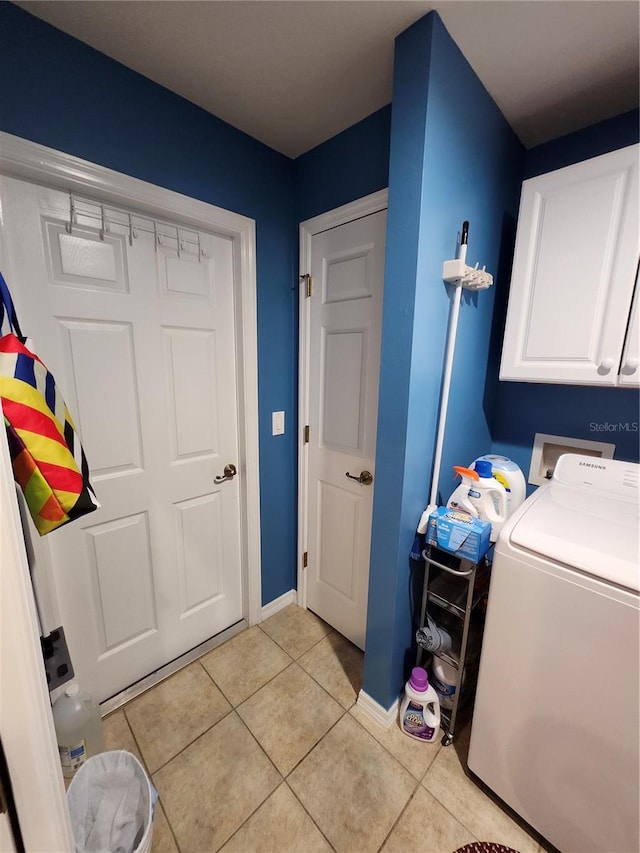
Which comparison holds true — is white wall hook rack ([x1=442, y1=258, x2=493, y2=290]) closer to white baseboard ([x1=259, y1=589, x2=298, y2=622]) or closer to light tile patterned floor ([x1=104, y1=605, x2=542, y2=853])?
light tile patterned floor ([x1=104, y1=605, x2=542, y2=853])

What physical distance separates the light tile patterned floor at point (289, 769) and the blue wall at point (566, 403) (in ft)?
4.13

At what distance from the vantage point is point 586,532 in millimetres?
944

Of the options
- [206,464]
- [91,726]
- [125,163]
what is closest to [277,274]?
[125,163]

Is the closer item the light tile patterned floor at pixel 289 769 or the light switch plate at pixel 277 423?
the light tile patterned floor at pixel 289 769

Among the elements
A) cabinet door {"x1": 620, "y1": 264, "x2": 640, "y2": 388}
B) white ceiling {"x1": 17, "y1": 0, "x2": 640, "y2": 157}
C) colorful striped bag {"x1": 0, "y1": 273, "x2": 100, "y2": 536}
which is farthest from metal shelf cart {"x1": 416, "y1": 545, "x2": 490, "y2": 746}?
white ceiling {"x1": 17, "y1": 0, "x2": 640, "y2": 157}

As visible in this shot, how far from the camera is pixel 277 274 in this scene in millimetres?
1615

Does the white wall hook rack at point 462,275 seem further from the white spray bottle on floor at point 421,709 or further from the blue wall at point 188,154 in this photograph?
the white spray bottle on floor at point 421,709

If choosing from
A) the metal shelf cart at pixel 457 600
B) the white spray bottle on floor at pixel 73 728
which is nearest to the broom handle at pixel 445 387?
the metal shelf cart at pixel 457 600

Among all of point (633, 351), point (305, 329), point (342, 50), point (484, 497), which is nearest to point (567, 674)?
point (484, 497)

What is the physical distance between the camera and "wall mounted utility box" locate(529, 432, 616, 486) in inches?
54.4

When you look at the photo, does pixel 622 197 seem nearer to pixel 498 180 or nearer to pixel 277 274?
pixel 498 180

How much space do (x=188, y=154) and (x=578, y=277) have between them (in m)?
1.48

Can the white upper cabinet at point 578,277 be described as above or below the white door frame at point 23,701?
above

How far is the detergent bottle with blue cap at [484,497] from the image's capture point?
1.18 metres
